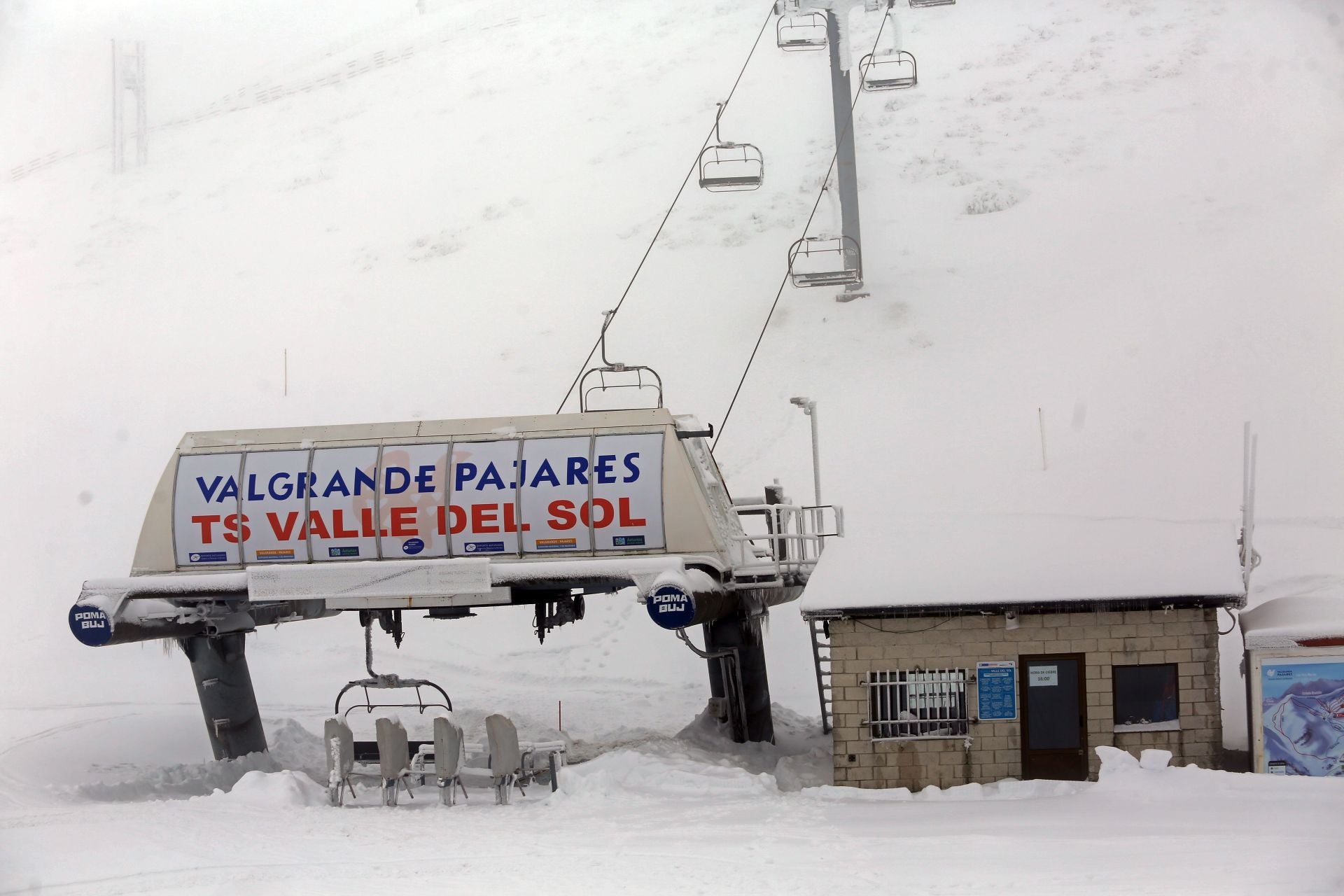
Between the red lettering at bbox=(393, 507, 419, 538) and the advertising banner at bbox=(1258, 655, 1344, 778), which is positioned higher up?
the red lettering at bbox=(393, 507, 419, 538)

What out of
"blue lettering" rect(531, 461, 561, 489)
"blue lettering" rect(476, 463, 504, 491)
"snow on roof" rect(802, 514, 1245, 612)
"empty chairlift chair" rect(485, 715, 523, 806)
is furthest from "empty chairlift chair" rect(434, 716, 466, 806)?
"snow on roof" rect(802, 514, 1245, 612)

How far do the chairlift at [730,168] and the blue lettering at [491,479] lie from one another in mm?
13604

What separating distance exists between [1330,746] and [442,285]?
158 ft

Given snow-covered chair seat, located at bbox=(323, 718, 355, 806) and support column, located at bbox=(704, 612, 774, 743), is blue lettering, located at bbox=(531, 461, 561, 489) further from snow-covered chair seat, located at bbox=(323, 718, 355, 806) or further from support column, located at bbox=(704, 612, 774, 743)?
support column, located at bbox=(704, 612, 774, 743)

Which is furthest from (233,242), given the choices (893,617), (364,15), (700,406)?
(893,617)

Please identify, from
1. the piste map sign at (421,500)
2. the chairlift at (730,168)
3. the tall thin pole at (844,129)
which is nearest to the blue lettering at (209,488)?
the piste map sign at (421,500)

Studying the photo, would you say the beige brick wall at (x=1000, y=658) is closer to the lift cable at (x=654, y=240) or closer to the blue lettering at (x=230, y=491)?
the lift cable at (x=654, y=240)

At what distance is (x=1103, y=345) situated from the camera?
49125 mm

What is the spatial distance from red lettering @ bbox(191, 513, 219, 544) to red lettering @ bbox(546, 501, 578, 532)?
15.0 feet

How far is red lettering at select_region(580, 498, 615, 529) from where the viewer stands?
55.3 ft

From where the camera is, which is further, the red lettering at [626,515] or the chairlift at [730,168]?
the chairlift at [730,168]

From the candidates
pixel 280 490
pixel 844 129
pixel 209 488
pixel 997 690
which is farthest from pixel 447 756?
pixel 844 129

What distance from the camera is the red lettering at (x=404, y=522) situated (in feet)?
56.4

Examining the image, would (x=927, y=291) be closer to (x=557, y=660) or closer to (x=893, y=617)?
(x=557, y=660)
